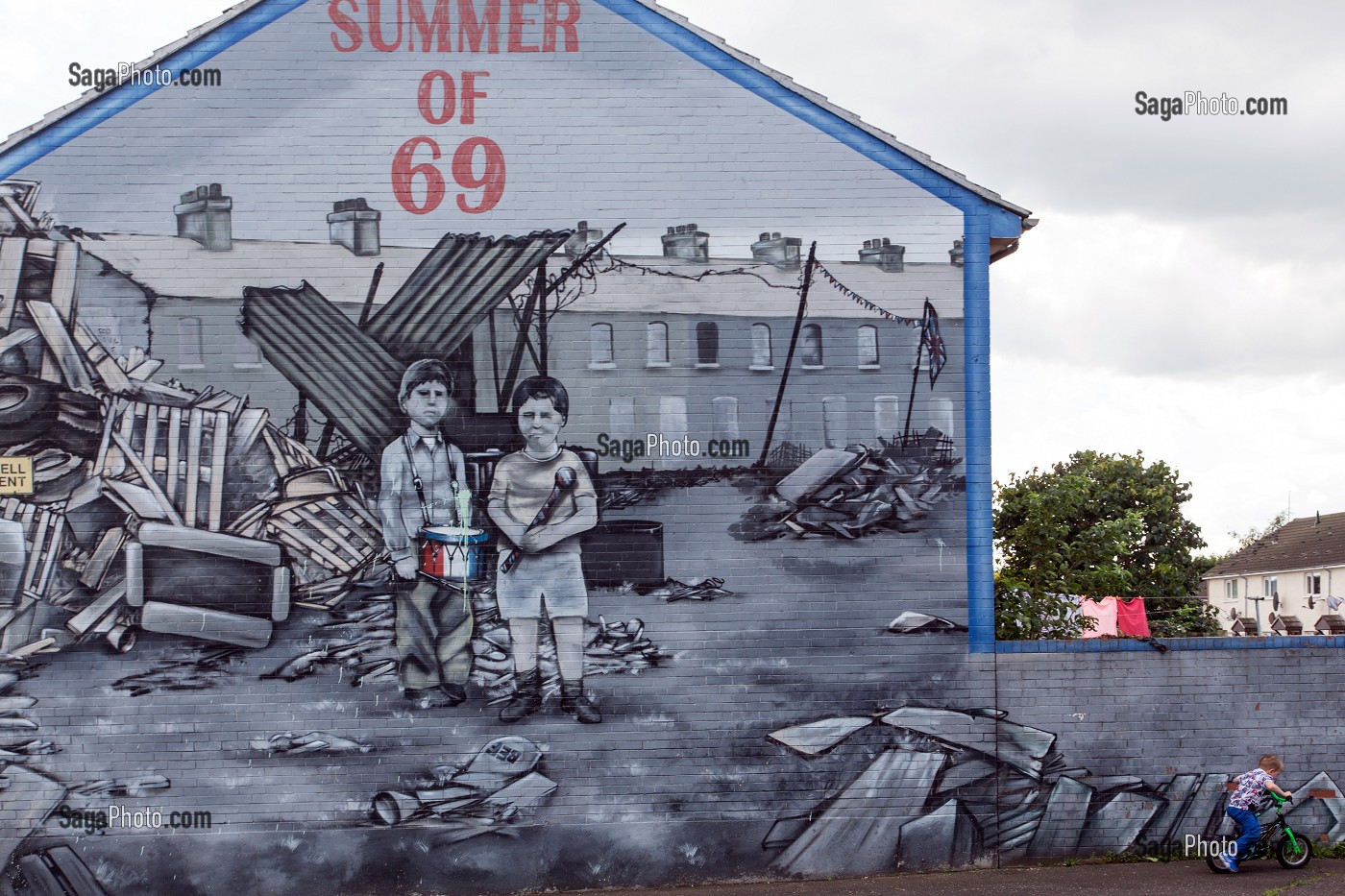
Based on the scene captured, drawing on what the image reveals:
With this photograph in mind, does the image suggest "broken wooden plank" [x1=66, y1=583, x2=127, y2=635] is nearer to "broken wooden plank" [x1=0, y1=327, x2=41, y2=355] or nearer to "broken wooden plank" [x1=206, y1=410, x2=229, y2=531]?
"broken wooden plank" [x1=206, y1=410, x2=229, y2=531]

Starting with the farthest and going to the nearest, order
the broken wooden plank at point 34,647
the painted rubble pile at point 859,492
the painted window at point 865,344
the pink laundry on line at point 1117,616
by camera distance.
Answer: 1. the pink laundry on line at point 1117,616
2. the painted window at point 865,344
3. the painted rubble pile at point 859,492
4. the broken wooden plank at point 34,647

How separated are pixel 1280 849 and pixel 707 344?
22.2ft

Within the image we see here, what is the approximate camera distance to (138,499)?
32.1ft

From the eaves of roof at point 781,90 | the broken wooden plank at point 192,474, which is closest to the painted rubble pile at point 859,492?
the eaves of roof at point 781,90

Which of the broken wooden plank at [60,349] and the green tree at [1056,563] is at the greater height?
the broken wooden plank at [60,349]

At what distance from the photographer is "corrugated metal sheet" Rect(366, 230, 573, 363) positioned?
10000 mm

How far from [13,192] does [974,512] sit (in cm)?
887

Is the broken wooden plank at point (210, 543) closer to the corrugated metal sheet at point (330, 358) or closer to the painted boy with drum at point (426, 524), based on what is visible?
the painted boy with drum at point (426, 524)

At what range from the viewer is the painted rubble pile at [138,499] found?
9727 mm

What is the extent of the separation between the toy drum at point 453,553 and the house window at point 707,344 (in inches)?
97.3

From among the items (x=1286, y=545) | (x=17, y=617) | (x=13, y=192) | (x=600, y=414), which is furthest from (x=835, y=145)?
(x=1286, y=545)

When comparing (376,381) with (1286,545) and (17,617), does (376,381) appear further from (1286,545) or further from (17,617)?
(1286,545)

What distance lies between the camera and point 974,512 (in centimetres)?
1034

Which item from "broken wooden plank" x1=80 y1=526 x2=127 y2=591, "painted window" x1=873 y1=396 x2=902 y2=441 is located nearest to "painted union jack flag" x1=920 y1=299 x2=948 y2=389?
"painted window" x1=873 y1=396 x2=902 y2=441
